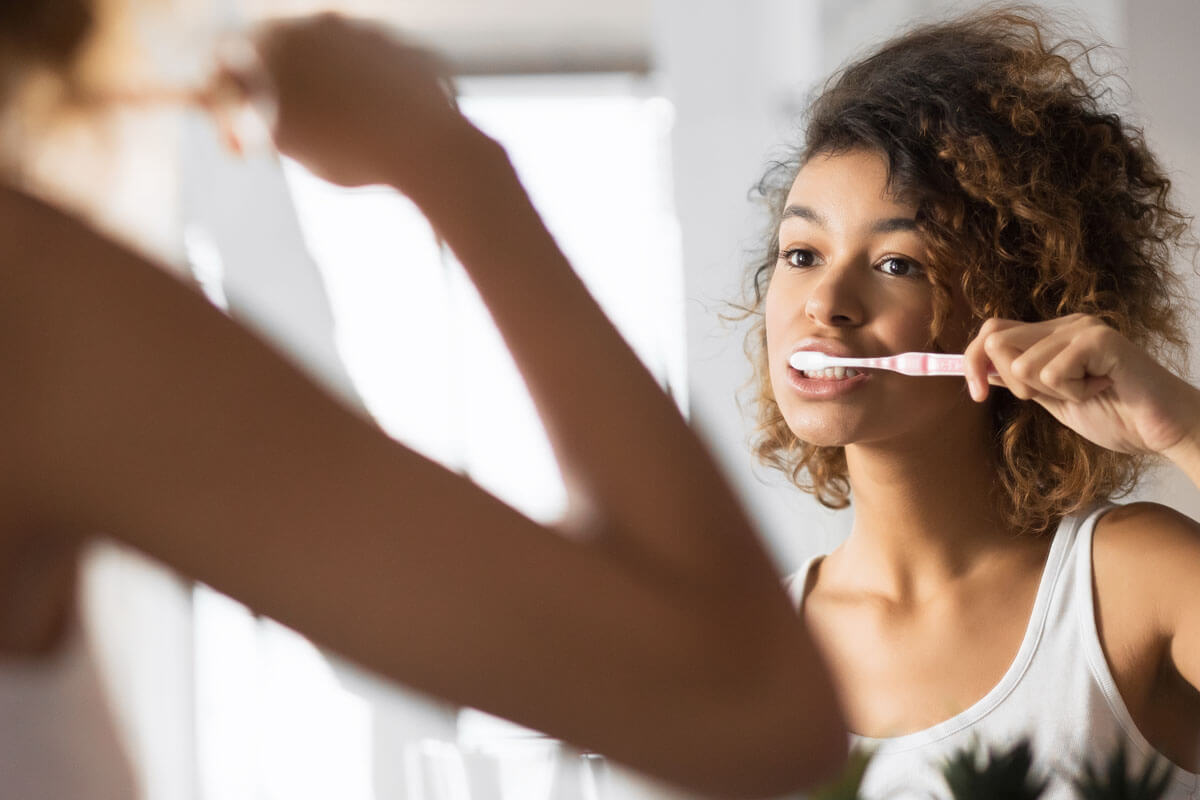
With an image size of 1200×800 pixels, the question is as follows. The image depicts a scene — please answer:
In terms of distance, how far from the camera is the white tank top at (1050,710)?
68 centimetres

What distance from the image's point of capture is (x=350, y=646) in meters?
0.16

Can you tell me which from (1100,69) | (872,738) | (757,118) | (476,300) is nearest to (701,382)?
(757,118)

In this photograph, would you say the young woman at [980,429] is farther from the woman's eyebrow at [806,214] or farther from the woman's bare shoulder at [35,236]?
the woman's bare shoulder at [35,236]

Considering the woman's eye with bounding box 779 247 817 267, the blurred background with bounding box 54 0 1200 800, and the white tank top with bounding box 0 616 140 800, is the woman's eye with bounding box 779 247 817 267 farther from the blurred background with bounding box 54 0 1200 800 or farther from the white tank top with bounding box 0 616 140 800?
the white tank top with bounding box 0 616 140 800

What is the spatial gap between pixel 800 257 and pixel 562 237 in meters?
0.17

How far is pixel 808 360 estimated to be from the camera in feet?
2.27

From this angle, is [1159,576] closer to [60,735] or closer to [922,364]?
[922,364]

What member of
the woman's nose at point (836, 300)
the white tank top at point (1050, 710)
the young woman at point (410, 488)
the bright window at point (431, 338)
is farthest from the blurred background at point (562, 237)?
the young woman at point (410, 488)

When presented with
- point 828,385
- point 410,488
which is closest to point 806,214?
point 828,385

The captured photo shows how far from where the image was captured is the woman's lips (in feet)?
2.26

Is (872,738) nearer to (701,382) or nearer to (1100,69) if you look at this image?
(1100,69)

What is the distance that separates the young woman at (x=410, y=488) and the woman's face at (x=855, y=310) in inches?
20.4

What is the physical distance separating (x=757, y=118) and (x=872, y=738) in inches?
38.3

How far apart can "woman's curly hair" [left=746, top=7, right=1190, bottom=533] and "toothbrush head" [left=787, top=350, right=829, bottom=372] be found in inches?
3.4
